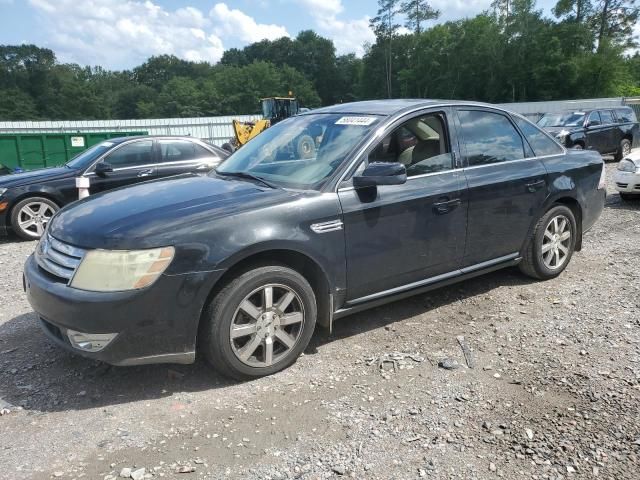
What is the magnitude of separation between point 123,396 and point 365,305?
1.72 m

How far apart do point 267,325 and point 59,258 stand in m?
1.33

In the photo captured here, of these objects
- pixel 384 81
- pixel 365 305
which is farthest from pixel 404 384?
pixel 384 81

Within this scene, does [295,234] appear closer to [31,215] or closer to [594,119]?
[31,215]

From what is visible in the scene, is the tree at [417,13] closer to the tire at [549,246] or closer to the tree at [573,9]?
the tree at [573,9]

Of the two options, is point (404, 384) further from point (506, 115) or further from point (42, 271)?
point (506, 115)

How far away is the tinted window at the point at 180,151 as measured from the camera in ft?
28.3

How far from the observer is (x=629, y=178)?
28.8ft

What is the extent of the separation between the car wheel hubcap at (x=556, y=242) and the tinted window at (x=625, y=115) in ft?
44.1

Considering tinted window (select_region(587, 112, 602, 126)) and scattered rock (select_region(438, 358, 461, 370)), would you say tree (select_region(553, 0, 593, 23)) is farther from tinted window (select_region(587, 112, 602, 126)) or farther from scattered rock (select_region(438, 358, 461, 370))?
scattered rock (select_region(438, 358, 461, 370))

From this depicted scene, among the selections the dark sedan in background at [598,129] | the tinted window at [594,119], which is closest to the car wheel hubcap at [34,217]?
the dark sedan in background at [598,129]

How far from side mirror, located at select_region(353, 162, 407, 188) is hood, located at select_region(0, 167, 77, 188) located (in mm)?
6003

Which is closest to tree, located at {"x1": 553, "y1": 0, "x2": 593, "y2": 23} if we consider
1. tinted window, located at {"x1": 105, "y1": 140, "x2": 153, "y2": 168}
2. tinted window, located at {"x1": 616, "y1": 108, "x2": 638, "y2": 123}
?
tinted window, located at {"x1": 616, "y1": 108, "x2": 638, "y2": 123}

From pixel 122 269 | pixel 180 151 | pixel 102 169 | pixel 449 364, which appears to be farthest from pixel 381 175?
pixel 180 151

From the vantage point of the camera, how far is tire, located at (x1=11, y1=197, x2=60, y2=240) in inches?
298
